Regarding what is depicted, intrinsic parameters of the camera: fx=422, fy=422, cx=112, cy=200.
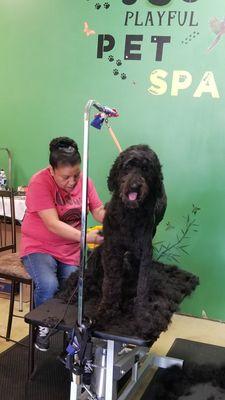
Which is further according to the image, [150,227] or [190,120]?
[190,120]

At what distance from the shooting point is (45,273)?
214 centimetres

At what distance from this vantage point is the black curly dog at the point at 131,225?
4.91ft

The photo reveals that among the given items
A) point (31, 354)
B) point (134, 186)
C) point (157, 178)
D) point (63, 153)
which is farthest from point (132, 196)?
point (31, 354)

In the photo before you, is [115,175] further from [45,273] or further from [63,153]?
[45,273]

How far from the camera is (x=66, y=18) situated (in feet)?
10.8

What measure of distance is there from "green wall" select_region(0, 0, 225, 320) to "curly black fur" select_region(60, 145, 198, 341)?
155 centimetres

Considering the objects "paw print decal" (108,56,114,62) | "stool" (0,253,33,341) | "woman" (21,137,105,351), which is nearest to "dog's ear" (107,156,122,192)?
"woman" (21,137,105,351)

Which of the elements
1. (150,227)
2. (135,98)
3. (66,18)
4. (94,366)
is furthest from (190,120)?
(94,366)

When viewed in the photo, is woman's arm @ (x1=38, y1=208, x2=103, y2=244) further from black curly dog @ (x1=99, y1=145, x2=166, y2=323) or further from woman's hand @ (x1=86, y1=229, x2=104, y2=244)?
black curly dog @ (x1=99, y1=145, x2=166, y2=323)

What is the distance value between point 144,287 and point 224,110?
72.8 inches

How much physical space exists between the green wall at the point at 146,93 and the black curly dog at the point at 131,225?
5.23 feet

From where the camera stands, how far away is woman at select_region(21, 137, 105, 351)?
2.06 metres

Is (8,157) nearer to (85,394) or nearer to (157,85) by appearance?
(157,85)

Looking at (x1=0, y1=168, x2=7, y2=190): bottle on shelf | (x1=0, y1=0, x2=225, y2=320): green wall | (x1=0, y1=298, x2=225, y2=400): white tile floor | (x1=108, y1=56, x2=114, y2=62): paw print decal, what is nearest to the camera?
(x1=0, y1=298, x2=225, y2=400): white tile floor
